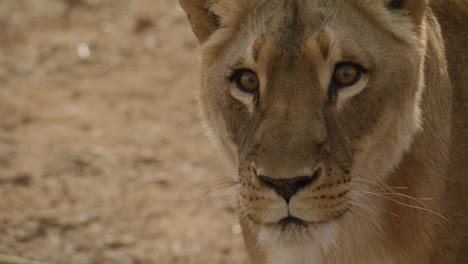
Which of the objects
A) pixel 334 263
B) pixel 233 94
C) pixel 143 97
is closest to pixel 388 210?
pixel 334 263

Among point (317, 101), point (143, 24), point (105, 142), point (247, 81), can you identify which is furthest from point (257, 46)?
point (143, 24)

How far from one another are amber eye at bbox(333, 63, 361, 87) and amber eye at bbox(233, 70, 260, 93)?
12.5 inches

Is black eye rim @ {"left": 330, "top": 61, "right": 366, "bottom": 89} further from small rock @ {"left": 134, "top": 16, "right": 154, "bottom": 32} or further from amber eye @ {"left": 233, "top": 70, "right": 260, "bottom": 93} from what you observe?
small rock @ {"left": 134, "top": 16, "right": 154, "bottom": 32}

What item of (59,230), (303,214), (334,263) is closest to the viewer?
(303,214)

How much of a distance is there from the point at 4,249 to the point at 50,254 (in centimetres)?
27

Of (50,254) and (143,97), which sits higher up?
(143,97)

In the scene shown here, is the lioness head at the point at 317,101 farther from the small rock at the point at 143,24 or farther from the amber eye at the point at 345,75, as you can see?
the small rock at the point at 143,24

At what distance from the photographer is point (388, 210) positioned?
11.5 ft

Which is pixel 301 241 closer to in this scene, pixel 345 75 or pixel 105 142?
pixel 345 75

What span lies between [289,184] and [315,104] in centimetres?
36

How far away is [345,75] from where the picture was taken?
324cm

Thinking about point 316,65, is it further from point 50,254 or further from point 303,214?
point 50,254

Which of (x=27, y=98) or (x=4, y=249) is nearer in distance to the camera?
(x=4, y=249)

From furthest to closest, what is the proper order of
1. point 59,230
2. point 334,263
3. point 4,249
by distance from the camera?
1. point 59,230
2. point 4,249
3. point 334,263
